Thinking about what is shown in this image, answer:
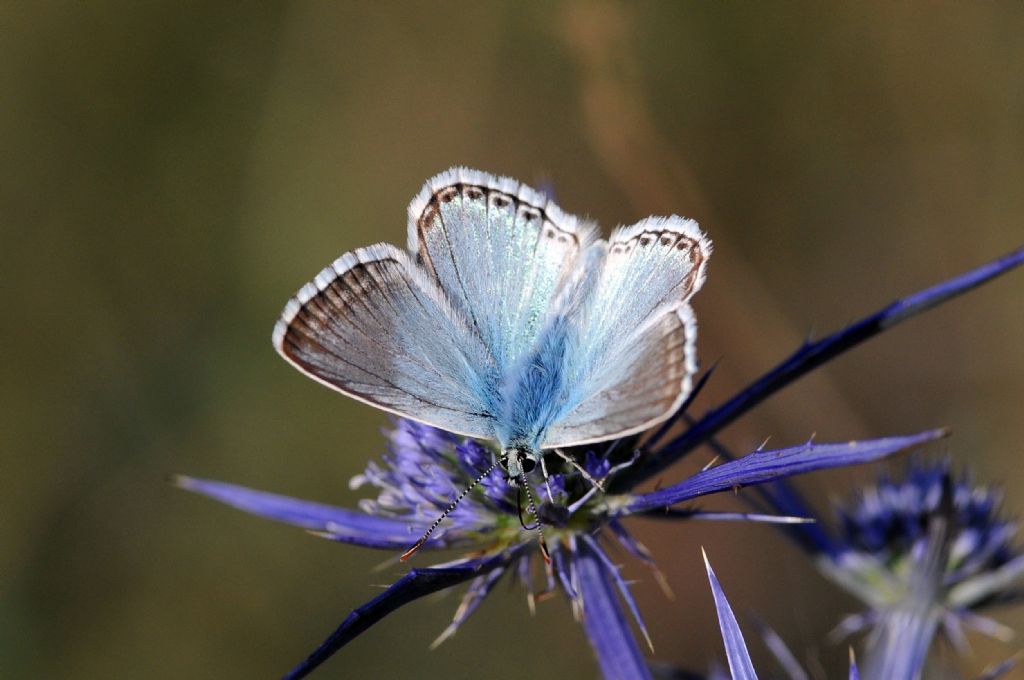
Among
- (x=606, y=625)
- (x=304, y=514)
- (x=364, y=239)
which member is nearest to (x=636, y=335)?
(x=606, y=625)

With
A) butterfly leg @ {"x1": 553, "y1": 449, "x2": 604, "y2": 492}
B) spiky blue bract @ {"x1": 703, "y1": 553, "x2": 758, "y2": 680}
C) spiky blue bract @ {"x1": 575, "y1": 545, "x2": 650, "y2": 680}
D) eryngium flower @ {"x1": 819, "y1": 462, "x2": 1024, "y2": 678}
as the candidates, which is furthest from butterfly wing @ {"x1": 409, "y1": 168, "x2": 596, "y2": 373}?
→ eryngium flower @ {"x1": 819, "y1": 462, "x2": 1024, "y2": 678}

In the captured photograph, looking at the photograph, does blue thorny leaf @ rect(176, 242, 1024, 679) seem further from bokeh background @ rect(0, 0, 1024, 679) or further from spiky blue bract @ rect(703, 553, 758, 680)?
bokeh background @ rect(0, 0, 1024, 679)

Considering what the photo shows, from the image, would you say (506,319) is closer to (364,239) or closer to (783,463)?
(783,463)

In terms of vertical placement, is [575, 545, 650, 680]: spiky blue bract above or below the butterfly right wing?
below

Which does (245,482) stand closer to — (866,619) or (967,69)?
(866,619)

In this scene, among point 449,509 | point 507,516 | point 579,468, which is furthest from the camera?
point 507,516

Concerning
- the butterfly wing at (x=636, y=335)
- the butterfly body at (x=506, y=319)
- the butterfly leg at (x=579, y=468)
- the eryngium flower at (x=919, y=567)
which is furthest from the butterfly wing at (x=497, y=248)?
the eryngium flower at (x=919, y=567)
